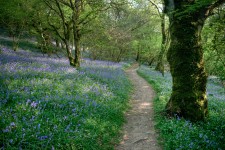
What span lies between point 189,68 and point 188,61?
30 centimetres

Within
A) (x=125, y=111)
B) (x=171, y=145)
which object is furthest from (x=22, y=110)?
(x=125, y=111)

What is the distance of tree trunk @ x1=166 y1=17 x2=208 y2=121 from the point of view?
830 centimetres

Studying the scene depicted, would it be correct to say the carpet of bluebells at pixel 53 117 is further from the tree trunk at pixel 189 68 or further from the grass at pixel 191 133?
the tree trunk at pixel 189 68

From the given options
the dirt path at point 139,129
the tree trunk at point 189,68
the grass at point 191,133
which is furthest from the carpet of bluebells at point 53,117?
the tree trunk at point 189,68

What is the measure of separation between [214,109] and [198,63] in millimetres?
3864

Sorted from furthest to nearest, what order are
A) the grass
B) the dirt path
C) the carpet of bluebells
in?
the dirt path, the grass, the carpet of bluebells

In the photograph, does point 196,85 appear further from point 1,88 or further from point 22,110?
point 1,88

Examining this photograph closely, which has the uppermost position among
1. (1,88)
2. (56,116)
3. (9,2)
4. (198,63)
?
(9,2)

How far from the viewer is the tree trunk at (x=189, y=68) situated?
8305 millimetres

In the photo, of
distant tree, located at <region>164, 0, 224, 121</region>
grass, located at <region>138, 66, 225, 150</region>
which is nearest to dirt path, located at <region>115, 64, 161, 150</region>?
grass, located at <region>138, 66, 225, 150</region>

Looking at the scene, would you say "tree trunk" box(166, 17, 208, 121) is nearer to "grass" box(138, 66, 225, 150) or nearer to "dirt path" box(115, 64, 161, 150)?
"grass" box(138, 66, 225, 150)

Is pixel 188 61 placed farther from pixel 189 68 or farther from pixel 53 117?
pixel 53 117

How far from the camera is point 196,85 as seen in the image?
28.0ft

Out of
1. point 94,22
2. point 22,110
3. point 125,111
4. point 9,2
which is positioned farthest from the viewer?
point 9,2
